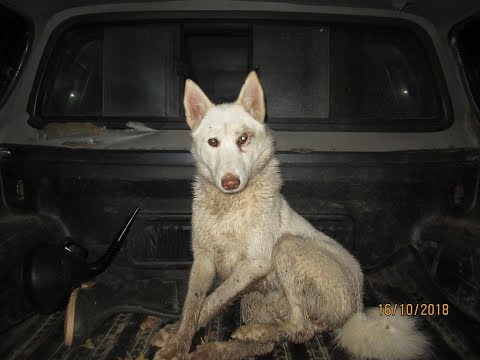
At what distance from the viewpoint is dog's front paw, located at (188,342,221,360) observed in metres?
1.88

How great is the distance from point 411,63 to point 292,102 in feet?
3.24

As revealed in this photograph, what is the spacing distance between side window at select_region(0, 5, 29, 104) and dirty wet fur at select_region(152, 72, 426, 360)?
4.20 ft

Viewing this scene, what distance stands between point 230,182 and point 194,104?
2.22 ft

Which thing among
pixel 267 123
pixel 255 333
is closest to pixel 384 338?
pixel 255 333

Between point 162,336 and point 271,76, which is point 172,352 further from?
point 271,76

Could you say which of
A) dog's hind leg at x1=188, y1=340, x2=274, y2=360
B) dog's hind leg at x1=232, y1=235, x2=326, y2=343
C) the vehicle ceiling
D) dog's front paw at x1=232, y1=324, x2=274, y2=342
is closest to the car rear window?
the vehicle ceiling

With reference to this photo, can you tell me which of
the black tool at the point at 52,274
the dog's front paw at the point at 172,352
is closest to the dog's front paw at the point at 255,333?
the dog's front paw at the point at 172,352

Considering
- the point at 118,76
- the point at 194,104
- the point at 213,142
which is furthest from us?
the point at 118,76

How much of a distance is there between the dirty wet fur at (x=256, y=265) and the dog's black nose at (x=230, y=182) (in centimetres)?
1

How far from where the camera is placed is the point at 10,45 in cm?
239

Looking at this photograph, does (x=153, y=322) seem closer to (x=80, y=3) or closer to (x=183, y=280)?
(x=183, y=280)

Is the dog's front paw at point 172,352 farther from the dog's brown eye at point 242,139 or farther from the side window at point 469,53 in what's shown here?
the side window at point 469,53

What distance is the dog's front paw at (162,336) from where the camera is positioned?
206 centimetres
